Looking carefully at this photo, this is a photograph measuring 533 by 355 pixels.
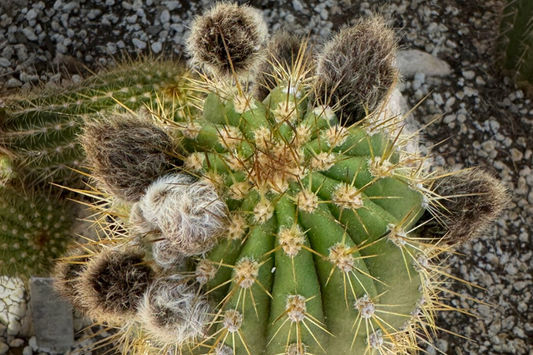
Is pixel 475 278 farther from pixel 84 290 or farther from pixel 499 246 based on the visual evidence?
pixel 84 290

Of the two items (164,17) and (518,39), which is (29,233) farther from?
(518,39)

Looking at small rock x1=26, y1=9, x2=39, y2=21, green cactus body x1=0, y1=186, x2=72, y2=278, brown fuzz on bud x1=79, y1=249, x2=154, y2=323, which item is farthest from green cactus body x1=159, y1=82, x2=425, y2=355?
small rock x1=26, y1=9, x2=39, y2=21

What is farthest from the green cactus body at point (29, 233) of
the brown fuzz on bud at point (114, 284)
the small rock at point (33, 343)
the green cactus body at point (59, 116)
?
the brown fuzz on bud at point (114, 284)

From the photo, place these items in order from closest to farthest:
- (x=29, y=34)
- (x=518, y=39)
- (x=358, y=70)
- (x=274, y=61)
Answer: (x=358, y=70) < (x=274, y=61) < (x=518, y=39) < (x=29, y=34)

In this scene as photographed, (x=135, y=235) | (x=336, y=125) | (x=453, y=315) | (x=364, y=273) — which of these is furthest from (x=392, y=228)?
(x=453, y=315)

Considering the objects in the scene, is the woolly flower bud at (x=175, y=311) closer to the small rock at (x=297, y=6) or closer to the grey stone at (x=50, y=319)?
the grey stone at (x=50, y=319)

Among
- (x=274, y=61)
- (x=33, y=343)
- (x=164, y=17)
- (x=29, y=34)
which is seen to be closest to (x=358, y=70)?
(x=274, y=61)
